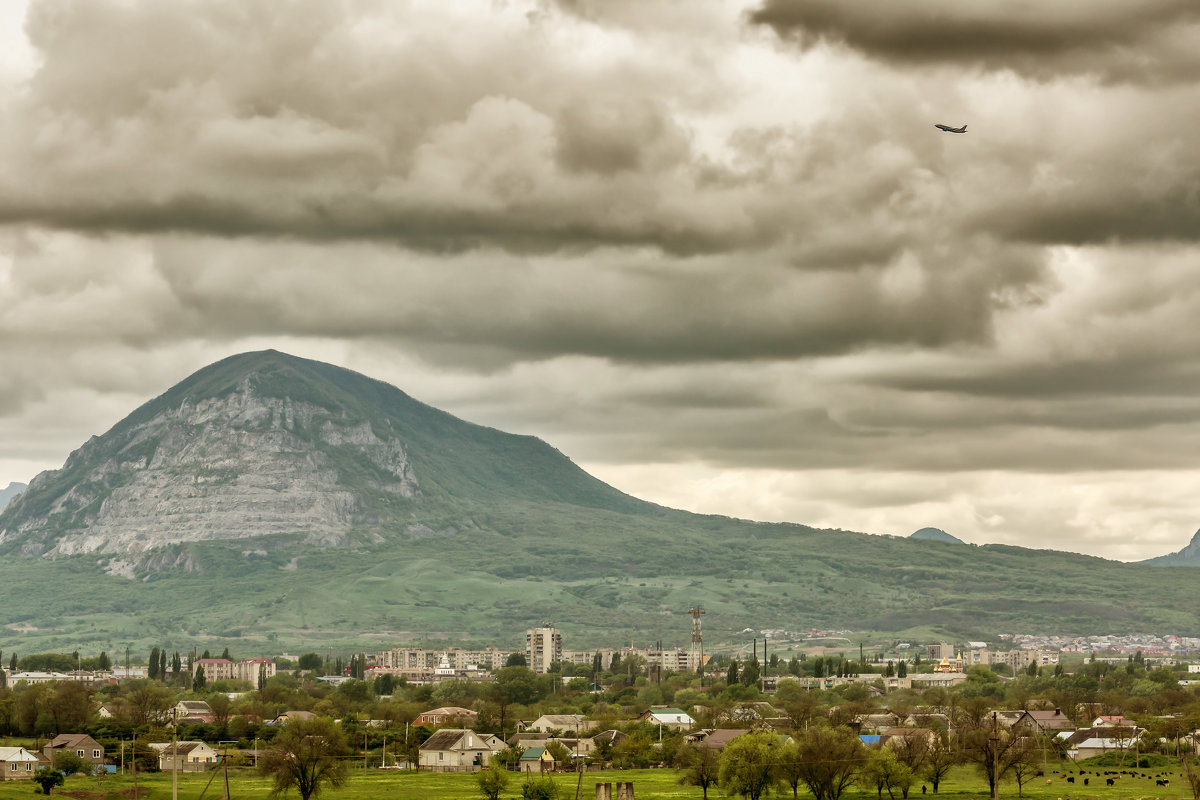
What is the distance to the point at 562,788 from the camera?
405ft

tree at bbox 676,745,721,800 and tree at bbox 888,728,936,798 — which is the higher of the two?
tree at bbox 888,728,936,798

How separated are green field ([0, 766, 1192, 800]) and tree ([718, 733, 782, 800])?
2611 millimetres

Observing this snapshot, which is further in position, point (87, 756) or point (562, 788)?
point (87, 756)

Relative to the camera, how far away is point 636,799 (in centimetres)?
11300

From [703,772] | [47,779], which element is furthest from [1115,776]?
[47,779]

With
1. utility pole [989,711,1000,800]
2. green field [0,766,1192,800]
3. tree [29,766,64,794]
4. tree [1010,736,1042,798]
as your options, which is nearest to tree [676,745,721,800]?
green field [0,766,1192,800]

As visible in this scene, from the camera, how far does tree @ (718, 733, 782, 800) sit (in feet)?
380

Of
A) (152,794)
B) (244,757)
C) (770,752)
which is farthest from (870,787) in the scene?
(244,757)

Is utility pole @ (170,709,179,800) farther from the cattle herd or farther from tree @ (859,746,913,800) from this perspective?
the cattle herd

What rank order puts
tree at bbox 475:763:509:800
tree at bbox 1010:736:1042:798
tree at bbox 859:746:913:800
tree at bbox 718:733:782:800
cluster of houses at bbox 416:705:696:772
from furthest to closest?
cluster of houses at bbox 416:705:696:772 < tree at bbox 1010:736:1042:798 < tree at bbox 859:746:913:800 < tree at bbox 718:733:782:800 < tree at bbox 475:763:509:800

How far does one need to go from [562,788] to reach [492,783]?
8.60 meters

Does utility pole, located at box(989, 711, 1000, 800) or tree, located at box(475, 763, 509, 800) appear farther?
utility pole, located at box(989, 711, 1000, 800)

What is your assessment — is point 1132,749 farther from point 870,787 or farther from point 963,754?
point 870,787

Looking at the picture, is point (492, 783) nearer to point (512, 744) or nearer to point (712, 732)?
point (712, 732)
